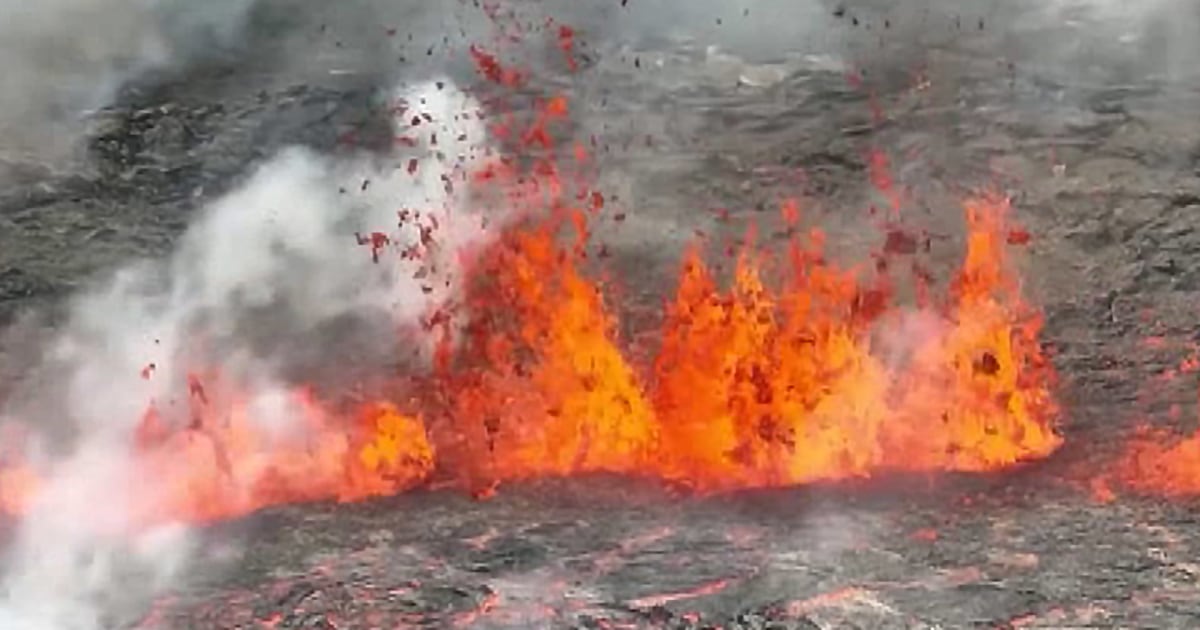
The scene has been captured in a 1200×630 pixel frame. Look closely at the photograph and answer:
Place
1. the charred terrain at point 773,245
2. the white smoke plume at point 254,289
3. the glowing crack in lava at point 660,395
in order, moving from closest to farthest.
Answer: the charred terrain at point 773,245, the glowing crack in lava at point 660,395, the white smoke plume at point 254,289

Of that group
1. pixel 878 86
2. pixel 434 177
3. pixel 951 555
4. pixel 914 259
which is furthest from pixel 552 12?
pixel 951 555

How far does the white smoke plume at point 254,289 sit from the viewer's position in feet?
20.4

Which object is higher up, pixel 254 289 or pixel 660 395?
pixel 254 289

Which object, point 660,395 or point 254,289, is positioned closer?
point 660,395

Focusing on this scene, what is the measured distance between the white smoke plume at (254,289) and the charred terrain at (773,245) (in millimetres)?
161

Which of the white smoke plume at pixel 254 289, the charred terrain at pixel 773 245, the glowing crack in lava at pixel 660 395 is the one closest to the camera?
the charred terrain at pixel 773 245

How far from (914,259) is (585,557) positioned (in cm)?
216

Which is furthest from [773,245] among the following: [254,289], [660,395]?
[254,289]

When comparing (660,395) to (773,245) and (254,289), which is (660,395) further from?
(254,289)

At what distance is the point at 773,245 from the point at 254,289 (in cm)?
232

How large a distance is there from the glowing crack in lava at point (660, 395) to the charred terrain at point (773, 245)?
12 cm

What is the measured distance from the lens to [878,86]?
22.5 feet

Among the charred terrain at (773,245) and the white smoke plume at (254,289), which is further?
the white smoke plume at (254,289)

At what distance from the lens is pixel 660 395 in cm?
640
